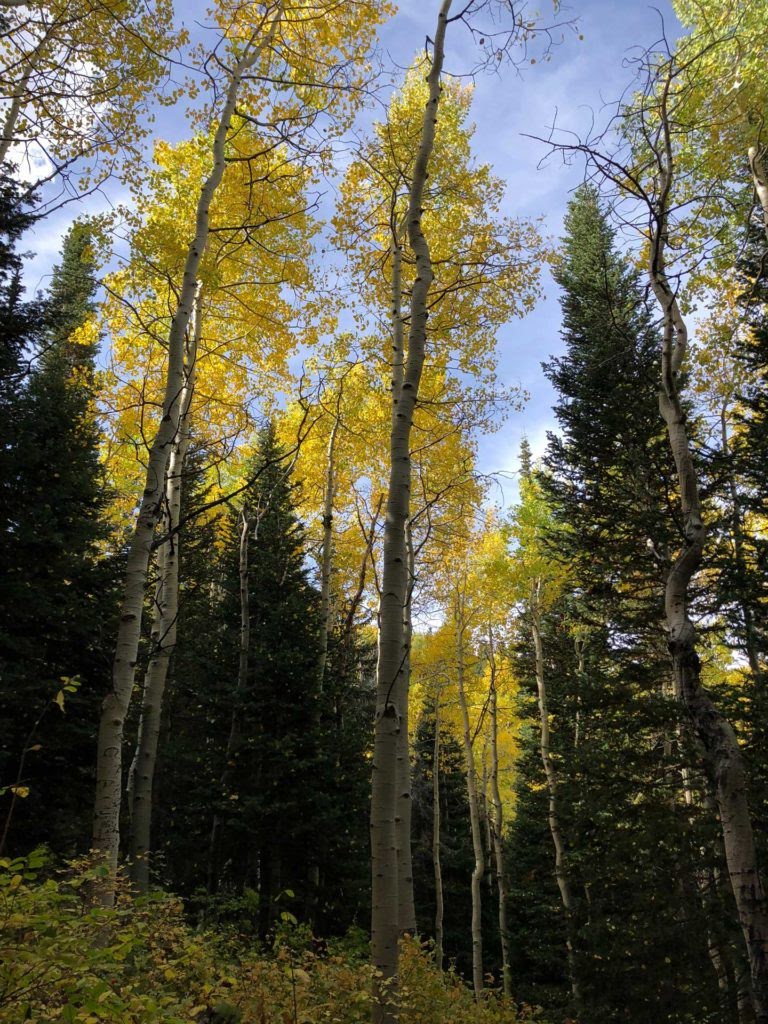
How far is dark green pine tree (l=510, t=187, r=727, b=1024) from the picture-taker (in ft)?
22.0

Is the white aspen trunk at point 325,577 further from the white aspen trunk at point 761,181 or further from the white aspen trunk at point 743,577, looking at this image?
the white aspen trunk at point 761,181

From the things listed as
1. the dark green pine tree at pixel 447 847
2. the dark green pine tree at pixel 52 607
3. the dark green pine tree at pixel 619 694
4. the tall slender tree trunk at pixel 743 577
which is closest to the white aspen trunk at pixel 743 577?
the tall slender tree trunk at pixel 743 577

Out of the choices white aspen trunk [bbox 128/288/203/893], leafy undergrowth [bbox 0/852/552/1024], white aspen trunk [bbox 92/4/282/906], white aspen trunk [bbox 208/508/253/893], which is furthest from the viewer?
white aspen trunk [bbox 208/508/253/893]

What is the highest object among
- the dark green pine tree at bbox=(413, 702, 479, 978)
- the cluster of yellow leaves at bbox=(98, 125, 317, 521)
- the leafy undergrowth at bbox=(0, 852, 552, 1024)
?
the cluster of yellow leaves at bbox=(98, 125, 317, 521)

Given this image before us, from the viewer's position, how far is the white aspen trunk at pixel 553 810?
7.68 meters

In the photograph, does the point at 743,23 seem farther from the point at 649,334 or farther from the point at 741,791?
the point at 741,791

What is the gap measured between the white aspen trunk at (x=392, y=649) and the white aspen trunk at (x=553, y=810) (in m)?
5.66

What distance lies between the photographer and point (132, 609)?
159 inches

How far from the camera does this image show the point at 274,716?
10.6 m

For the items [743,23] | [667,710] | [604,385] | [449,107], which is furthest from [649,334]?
[667,710]

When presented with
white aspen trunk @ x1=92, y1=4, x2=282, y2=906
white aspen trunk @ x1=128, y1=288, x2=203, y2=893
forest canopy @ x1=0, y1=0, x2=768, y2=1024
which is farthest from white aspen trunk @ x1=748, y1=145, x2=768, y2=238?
white aspen trunk @ x1=128, y1=288, x2=203, y2=893

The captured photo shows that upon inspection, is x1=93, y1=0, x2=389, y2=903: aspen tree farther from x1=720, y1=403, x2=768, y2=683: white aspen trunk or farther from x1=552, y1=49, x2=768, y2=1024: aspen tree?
x1=720, y1=403, x2=768, y2=683: white aspen trunk

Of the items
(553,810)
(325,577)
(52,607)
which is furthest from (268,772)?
(553,810)

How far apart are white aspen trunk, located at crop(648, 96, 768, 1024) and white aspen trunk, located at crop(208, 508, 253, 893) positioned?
26.0 ft
